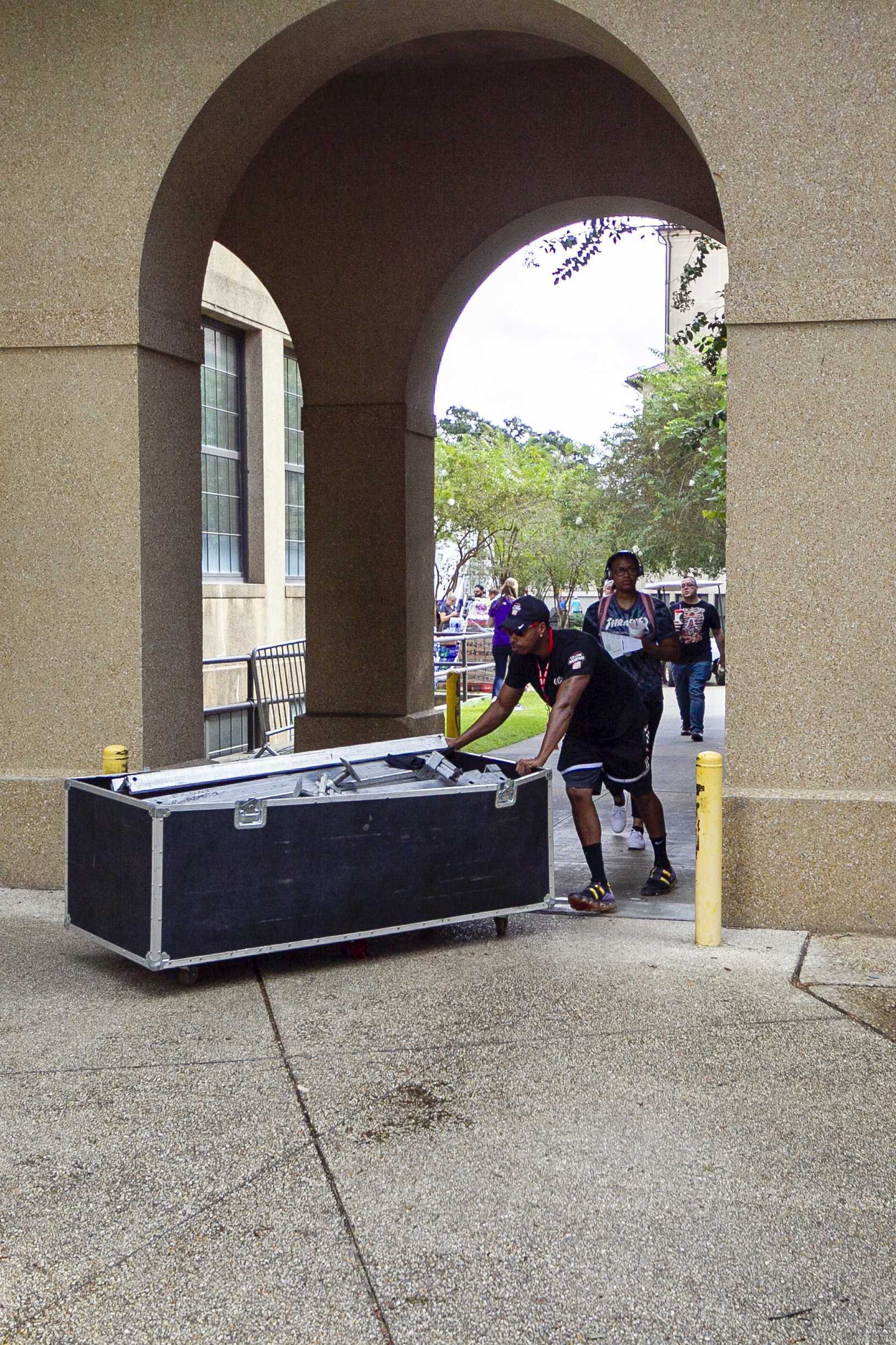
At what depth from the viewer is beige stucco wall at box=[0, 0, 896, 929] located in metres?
6.82

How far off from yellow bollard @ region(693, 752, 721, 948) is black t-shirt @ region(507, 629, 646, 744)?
2.94 ft

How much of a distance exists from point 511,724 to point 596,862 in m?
11.0

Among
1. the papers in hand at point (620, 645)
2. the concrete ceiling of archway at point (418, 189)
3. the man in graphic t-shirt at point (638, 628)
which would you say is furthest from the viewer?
the concrete ceiling of archway at point (418, 189)

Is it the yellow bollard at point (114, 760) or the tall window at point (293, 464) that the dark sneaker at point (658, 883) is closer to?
the yellow bollard at point (114, 760)

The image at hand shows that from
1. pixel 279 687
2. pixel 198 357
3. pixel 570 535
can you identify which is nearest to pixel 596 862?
pixel 198 357

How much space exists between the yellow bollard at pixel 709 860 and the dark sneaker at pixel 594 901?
79 cm

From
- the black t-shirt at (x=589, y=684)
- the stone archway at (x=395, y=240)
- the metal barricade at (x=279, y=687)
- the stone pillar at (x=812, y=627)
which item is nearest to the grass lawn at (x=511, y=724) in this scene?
the metal barricade at (x=279, y=687)

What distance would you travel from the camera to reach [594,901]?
746 cm

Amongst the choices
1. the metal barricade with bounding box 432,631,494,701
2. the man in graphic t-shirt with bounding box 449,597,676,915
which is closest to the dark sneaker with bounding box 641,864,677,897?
the man in graphic t-shirt with bounding box 449,597,676,915

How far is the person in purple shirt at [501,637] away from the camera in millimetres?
12945

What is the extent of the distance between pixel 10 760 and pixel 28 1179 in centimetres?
426

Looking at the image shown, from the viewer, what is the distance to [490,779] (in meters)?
6.89

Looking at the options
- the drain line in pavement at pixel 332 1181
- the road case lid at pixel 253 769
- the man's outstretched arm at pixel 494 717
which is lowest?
the drain line in pavement at pixel 332 1181

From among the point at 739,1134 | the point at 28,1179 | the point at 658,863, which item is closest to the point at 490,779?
the point at 658,863
